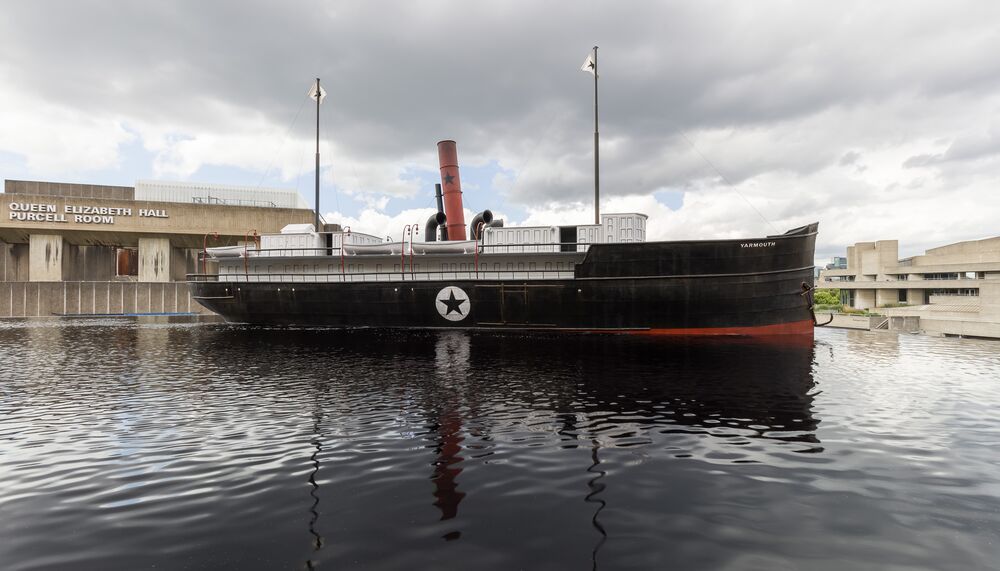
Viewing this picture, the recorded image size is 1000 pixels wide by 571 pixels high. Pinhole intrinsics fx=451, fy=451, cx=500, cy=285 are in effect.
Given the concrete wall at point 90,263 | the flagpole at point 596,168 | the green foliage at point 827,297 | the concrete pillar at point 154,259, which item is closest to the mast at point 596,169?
the flagpole at point 596,168

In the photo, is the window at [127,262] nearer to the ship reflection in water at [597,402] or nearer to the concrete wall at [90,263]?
the concrete wall at [90,263]

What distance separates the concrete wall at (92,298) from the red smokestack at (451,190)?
1547 inches

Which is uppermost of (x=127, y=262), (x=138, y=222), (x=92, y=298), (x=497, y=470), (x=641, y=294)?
(x=138, y=222)

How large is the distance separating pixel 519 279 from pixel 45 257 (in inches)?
2253

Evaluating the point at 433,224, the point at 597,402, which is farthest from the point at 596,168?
the point at 597,402

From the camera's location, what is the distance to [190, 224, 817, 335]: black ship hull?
2281 cm

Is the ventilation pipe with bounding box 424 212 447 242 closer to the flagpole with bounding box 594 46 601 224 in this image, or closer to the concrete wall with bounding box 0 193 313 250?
the flagpole with bounding box 594 46 601 224

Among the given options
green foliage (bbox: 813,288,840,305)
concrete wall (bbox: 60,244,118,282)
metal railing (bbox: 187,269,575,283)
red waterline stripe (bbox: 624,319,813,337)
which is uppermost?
concrete wall (bbox: 60,244,118,282)

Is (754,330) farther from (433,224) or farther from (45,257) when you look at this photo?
A: (45,257)

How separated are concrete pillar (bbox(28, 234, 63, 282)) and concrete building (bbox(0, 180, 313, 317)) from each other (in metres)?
0.08

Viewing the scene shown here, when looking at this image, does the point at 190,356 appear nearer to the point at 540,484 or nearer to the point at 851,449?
the point at 540,484

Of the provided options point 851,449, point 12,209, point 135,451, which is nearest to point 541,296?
point 851,449

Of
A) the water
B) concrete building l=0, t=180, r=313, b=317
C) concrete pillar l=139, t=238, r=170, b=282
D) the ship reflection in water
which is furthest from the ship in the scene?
concrete pillar l=139, t=238, r=170, b=282

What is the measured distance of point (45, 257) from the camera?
50094 millimetres
